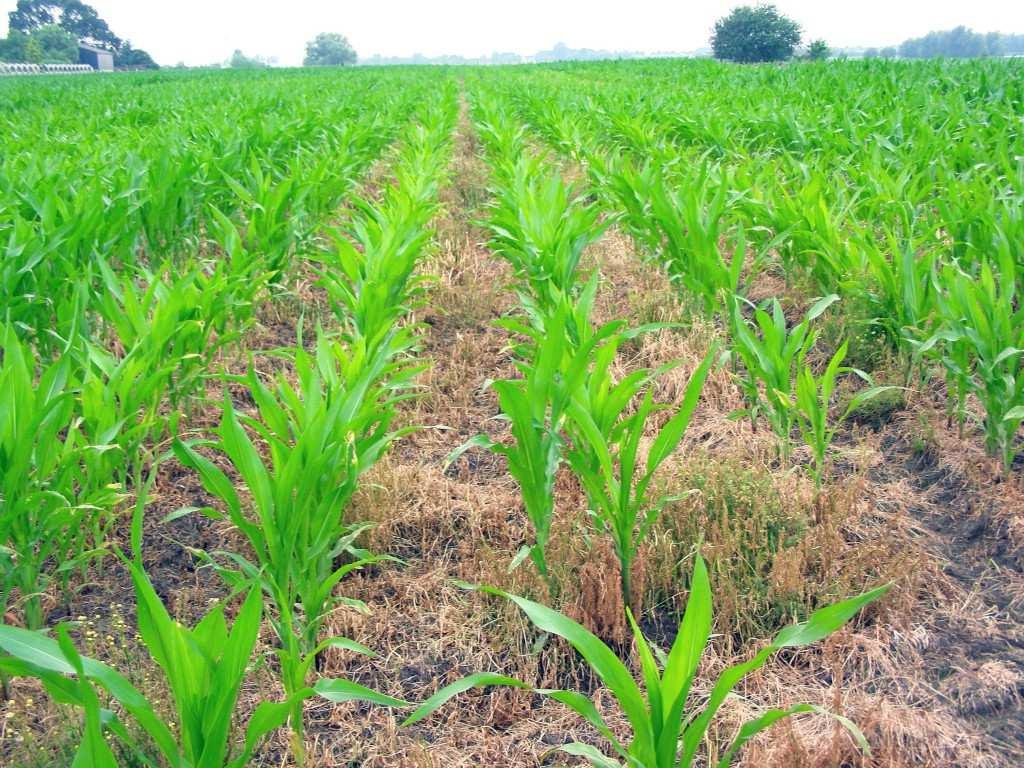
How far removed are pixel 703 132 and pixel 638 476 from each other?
17.0ft

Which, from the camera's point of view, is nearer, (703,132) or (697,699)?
(697,699)

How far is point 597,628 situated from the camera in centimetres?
209

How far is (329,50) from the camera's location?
334 feet

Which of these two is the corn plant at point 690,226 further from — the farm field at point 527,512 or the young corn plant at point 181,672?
the young corn plant at point 181,672

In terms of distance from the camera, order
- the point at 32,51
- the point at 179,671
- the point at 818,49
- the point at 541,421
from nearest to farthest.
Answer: the point at 179,671, the point at 541,421, the point at 818,49, the point at 32,51

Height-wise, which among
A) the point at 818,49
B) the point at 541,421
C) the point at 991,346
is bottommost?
the point at 541,421

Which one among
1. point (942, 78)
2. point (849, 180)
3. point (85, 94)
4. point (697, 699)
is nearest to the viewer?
point (697, 699)

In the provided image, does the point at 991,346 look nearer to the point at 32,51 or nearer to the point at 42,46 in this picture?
Result: the point at 32,51

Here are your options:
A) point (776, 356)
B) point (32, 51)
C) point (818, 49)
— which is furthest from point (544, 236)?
point (32, 51)

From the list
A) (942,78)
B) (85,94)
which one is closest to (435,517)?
(942,78)

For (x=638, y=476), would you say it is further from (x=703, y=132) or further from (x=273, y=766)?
(x=703, y=132)

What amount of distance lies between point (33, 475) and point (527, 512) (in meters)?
1.32

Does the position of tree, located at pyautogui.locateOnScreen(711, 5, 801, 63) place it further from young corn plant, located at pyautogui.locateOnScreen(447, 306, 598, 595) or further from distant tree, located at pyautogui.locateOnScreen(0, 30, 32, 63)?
distant tree, located at pyautogui.locateOnScreen(0, 30, 32, 63)

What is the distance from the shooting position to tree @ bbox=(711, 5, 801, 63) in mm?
43156
